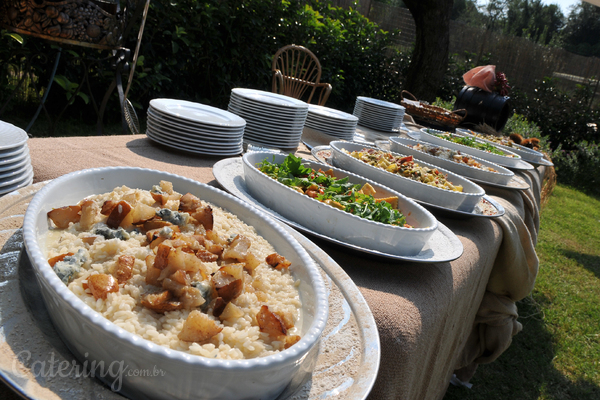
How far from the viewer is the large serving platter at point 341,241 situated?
0.97 m

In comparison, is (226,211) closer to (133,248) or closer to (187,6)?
(133,248)

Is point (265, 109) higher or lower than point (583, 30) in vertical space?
lower

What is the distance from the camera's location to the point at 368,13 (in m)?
9.92

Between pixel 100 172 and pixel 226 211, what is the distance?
0.87ft

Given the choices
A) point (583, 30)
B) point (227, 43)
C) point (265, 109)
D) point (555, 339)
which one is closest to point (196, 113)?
point (265, 109)

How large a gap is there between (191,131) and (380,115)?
2.02 m

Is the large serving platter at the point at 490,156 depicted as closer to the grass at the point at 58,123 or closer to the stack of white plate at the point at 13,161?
the stack of white plate at the point at 13,161

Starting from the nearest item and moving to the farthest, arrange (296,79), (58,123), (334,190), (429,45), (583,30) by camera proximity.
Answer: (334,190), (58,123), (296,79), (429,45), (583,30)

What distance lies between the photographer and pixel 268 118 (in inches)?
74.7

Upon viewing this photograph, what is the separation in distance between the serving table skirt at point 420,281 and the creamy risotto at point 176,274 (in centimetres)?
17

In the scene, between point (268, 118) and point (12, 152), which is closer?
point (12, 152)

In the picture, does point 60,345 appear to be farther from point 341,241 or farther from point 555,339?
point 555,339

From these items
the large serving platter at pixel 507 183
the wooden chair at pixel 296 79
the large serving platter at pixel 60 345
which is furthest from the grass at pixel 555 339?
the wooden chair at pixel 296 79

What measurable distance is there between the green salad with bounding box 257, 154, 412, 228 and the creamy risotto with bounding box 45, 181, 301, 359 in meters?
0.35
